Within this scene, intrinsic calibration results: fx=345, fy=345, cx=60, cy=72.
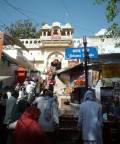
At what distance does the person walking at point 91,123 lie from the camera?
23.0ft

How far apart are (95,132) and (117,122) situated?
2528 millimetres

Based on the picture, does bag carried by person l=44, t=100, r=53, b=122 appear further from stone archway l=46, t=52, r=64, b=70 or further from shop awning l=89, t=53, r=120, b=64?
stone archway l=46, t=52, r=64, b=70

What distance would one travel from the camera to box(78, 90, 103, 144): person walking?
7008 mm

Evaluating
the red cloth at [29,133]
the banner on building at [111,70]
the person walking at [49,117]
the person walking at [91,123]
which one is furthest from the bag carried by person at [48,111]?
the banner on building at [111,70]

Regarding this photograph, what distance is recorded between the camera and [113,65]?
11.4m

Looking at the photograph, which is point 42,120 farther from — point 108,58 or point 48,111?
point 108,58

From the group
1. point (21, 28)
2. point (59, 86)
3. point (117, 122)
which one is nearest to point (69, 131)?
point (117, 122)

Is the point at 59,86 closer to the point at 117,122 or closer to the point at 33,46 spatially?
the point at 117,122

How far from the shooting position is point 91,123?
7031 millimetres

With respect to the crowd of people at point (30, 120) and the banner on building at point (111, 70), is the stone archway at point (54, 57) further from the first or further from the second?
the crowd of people at point (30, 120)

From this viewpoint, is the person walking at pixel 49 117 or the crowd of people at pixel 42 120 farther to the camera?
the person walking at pixel 49 117

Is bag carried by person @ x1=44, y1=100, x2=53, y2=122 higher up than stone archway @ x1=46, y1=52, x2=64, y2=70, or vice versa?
stone archway @ x1=46, y1=52, x2=64, y2=70

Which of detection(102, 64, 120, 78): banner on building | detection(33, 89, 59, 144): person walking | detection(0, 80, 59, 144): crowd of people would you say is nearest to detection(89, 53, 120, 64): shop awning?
detection(102, 64, 120, 78): banner on building

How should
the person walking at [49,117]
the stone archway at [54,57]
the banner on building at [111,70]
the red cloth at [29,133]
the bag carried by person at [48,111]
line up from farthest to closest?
the stone archway at [54,57], the banner on building at [111,70], the bag carried by person at [48,111], the person walking at [49,117], the red cloth at [29,133]
